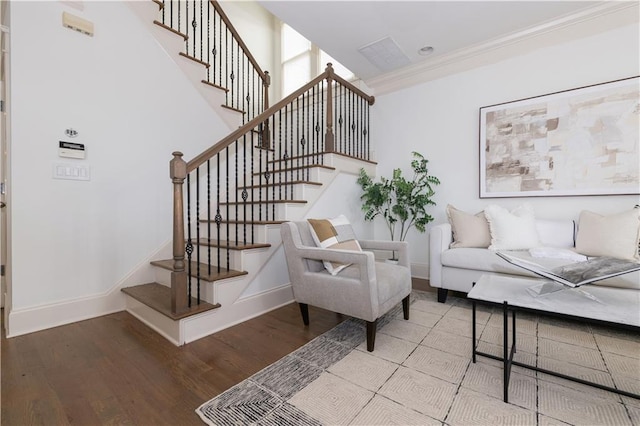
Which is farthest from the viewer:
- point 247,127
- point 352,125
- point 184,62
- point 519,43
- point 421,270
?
point 352,125

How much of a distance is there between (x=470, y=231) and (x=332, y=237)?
1.51 m

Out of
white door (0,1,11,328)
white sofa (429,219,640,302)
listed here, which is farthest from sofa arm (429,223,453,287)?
white door (0,1,11,328)

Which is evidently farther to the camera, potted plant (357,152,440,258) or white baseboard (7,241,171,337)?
potted plant (357,152,440,258)

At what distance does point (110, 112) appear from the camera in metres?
2.52

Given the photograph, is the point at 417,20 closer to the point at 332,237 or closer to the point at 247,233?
the point at 332,237

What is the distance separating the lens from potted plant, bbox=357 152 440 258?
3371 mm

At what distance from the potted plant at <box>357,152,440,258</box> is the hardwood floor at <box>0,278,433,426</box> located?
170 centimetres

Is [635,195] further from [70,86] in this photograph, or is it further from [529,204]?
[70,86]

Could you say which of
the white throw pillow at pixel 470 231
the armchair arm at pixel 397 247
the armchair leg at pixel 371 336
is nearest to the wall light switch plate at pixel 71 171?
the armchair arm at pixel 397 247

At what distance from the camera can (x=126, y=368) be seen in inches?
63.2

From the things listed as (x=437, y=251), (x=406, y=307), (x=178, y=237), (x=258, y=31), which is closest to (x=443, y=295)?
(x=437, y=251)

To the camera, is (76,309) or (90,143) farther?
(90,143)

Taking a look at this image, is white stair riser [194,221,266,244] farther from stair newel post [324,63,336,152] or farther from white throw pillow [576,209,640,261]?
white throw pillow [576,209,640,261]

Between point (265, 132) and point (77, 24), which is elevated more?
point (77, 24)
